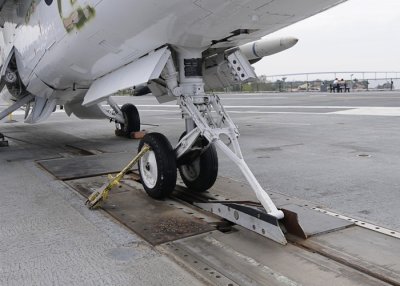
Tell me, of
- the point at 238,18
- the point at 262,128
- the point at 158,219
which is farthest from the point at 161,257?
the point at 262,128

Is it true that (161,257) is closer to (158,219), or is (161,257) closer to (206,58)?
(158,219)

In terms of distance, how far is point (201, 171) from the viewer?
5215 mm

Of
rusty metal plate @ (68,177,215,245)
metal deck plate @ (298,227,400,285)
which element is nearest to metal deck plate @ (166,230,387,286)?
metal deck plate @ (298,227,400,285)

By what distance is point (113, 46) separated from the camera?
4.71 metres

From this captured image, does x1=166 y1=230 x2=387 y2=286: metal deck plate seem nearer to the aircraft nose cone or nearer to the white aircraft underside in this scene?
the white aircraft underside

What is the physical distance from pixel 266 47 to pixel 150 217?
3711mm

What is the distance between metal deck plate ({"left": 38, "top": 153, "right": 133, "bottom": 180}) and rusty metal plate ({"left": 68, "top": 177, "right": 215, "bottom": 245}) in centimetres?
116

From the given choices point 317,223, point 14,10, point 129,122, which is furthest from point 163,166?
point 129,122

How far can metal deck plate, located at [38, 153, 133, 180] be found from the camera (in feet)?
22.2

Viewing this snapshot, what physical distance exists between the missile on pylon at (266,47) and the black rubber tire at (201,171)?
232 centimetres

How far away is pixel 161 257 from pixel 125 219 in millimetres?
1110

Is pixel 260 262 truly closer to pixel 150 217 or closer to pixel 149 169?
pixel 150 217

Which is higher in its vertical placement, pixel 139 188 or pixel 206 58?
pixel 206 58

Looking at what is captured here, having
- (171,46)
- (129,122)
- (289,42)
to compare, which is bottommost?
(129,122)
